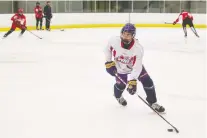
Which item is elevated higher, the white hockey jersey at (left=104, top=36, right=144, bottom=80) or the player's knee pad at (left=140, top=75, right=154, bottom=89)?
the white hockey jersey at (left=104, top=36, right=144, bottom=80)

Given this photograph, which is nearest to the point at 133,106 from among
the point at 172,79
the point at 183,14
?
the point at 172,79

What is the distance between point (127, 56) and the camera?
2.96m

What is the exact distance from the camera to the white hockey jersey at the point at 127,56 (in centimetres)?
285

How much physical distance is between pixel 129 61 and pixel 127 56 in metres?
0.06

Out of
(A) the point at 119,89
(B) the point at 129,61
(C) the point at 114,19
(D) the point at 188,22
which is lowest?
(A) the point at 119,89

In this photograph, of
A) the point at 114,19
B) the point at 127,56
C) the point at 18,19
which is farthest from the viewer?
the point at 114,19

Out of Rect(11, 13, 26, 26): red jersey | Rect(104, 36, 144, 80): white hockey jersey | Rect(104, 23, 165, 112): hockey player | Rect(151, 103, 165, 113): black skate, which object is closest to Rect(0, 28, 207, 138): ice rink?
Rect(151, 103, 165, 113): black skate

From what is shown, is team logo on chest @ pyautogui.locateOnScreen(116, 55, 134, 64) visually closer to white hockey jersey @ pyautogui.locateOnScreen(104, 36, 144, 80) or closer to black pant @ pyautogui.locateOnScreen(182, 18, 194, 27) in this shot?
white hockey jersey @ pyautogui.locateOnScreen(104, 36, 144, 80)

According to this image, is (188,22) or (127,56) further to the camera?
(188,22)

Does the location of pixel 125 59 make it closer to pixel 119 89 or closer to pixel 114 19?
pixel 119 89

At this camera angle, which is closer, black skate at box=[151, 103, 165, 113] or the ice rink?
the ice rink

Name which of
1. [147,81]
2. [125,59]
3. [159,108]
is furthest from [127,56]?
[159,108]

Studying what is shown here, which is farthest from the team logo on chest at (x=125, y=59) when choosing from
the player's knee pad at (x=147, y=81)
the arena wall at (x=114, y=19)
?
the arena wall at (x=114, y=19)

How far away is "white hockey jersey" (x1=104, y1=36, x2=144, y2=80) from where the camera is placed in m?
2.85
